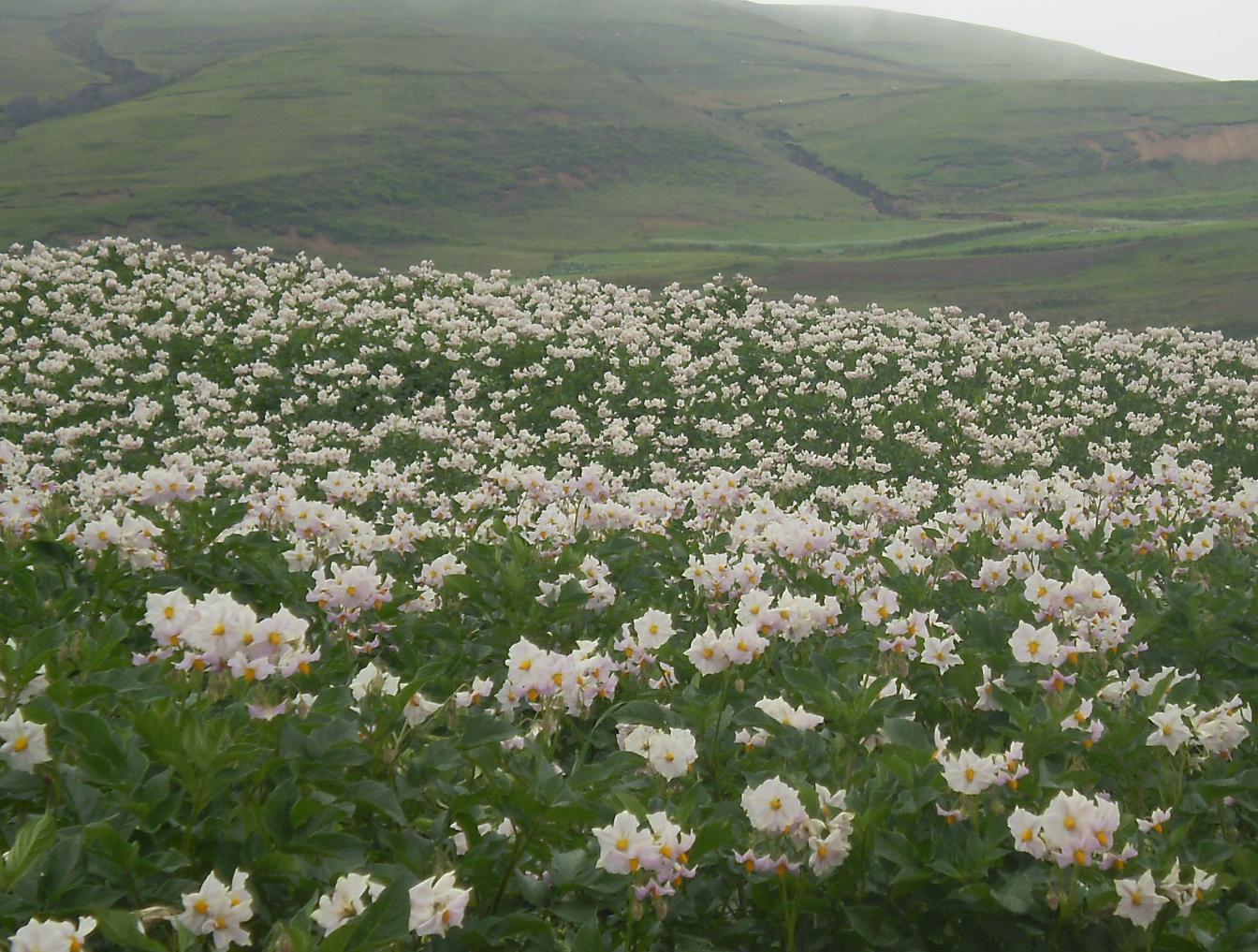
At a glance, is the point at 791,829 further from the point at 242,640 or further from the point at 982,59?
the point at 982,59

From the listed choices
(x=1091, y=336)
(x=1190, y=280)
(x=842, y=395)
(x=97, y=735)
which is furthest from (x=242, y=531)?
(x=1190, y=280)

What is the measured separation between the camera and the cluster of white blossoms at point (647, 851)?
114 inches

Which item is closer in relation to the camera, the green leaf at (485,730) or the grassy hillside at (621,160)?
the green leaf at (485,730)

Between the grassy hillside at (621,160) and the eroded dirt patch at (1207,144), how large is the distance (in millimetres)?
379

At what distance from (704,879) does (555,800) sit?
0.57 metres

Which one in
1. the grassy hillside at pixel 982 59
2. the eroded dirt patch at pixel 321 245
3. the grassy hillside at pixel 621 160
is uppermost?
the grassy hillside at pixel 982 59

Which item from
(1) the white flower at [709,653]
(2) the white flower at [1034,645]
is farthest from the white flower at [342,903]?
(2) the white flower at [1034,645]

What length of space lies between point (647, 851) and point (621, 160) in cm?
8810

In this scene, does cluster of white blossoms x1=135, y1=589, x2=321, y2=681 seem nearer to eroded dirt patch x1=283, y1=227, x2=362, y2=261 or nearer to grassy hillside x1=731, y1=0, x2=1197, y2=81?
eroded dirt patch x1=283, y1=227, x2=362, y2=261

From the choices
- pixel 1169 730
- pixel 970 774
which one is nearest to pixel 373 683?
pixel 970 774

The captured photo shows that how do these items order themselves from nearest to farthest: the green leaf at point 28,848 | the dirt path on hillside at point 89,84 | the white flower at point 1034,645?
the green leaf at point 28,848, the white flower at point 1034,645, the dirt path on hillside at point 89,84

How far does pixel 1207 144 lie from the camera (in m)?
97.2

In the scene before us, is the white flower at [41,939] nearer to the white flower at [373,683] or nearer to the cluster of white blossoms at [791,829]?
the white flower at [373,683]

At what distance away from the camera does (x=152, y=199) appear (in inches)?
2372
